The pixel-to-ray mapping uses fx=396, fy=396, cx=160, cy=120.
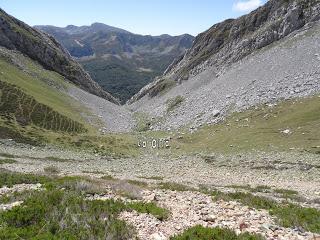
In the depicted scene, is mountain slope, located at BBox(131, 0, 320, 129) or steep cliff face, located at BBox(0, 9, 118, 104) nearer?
mountain slope, located at BBox(131, 0, 320, 129)

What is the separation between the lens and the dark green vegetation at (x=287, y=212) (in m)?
16.3

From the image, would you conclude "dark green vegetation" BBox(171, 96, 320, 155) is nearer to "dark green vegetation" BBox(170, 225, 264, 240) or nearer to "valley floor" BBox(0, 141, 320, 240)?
"valley floor" BBox(0, 141, 320, 240)

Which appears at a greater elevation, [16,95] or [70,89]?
[70,89]

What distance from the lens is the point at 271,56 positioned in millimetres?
99438

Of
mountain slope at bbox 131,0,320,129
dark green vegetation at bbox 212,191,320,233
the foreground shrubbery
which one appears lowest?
the foreground shrubbery

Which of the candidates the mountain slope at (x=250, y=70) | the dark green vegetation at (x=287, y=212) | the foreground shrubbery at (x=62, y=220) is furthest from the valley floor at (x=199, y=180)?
the mountain slope at (x=250, y=70)

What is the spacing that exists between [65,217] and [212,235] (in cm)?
560

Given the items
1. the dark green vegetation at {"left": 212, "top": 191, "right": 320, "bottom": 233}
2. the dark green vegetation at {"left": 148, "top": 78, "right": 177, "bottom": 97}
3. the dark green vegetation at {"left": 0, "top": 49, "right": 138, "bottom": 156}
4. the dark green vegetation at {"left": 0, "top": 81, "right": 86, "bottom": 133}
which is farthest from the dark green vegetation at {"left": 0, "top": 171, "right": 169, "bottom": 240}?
the dark green vegetation at {"left": 148, "top": 78, "right": 177, "bottom": 97}

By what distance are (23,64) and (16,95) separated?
47.3m

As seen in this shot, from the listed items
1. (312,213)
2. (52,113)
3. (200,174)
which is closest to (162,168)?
(200,174)

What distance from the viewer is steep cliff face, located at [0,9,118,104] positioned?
155375 millimetres

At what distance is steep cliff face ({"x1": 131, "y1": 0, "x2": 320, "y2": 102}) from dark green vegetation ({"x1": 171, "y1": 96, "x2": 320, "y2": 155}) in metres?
52.3

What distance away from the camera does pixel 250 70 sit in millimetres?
96938

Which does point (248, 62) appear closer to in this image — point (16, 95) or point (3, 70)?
point (16, 95)
